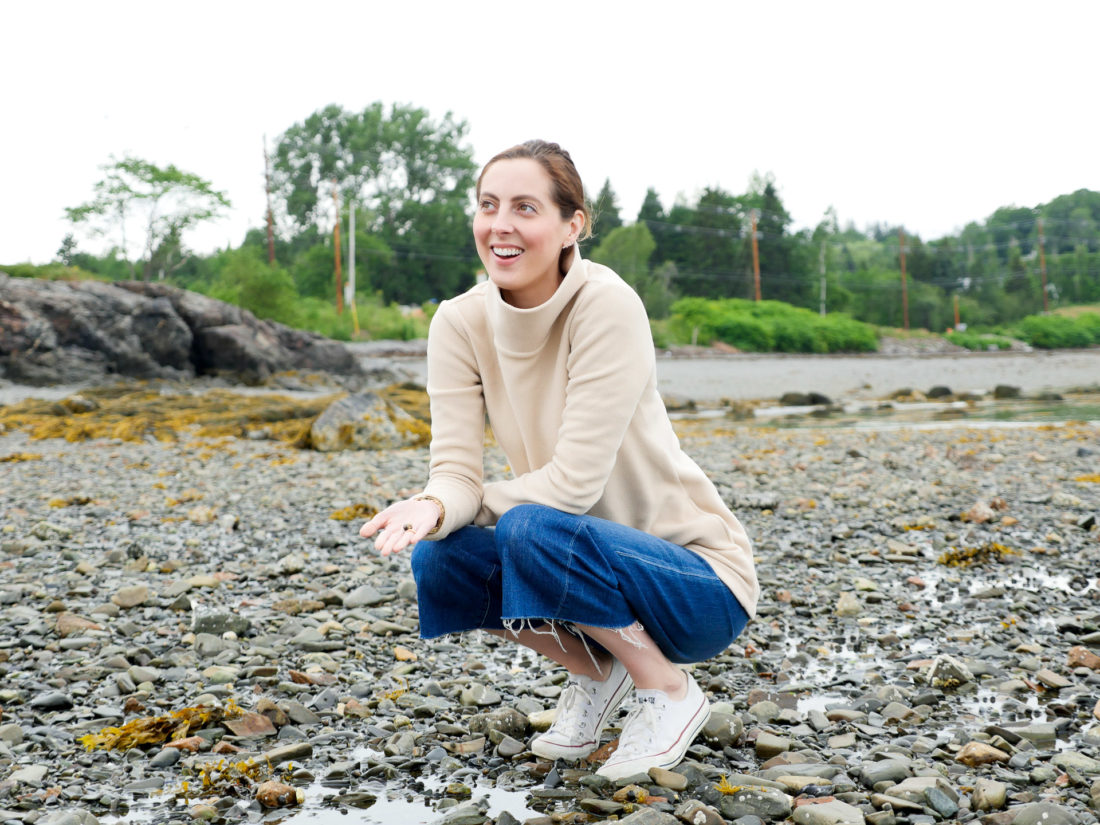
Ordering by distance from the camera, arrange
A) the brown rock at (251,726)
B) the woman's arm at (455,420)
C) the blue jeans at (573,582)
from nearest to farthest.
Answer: the blue jeans at (573,582)
the woman's arm at (455,420)
the brown rock at (251,726)

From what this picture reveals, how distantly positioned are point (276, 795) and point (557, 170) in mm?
1698

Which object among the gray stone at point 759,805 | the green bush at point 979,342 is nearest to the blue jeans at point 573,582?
the gray stone at point 759,805

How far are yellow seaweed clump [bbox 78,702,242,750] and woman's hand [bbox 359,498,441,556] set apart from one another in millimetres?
942

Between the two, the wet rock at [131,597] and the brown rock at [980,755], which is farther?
the wet rock at [131,597]

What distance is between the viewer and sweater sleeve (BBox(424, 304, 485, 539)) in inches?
98.7

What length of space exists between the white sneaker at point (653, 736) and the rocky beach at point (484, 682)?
Result: 0.05 meters

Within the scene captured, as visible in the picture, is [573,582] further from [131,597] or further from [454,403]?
[131,597]

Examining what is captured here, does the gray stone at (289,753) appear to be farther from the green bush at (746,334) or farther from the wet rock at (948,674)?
the green bush at (746,334)

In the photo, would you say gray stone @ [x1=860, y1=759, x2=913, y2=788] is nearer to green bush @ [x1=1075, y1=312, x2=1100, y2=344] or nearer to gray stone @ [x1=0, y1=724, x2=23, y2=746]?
gray stone @ [x1=0, y1=724, x2=23, y2=746]

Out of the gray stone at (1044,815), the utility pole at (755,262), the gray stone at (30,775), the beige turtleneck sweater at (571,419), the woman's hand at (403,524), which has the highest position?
the utility pole at (755,262)

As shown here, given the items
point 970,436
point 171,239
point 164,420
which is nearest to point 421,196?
point 171,239

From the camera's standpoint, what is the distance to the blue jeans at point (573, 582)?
2184mm

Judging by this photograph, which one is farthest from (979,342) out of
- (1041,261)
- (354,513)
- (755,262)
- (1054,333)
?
(354,513)

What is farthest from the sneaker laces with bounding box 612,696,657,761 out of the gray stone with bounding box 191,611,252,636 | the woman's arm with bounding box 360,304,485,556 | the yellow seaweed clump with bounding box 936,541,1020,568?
the yellow seaweed clump with bounding box 936,541,1020,568
